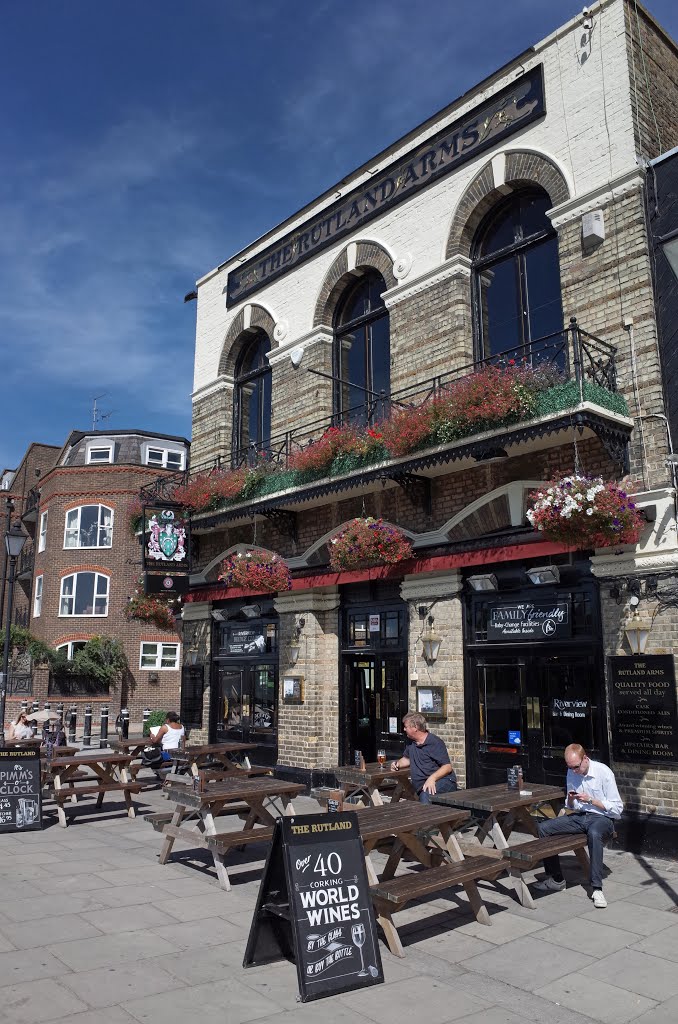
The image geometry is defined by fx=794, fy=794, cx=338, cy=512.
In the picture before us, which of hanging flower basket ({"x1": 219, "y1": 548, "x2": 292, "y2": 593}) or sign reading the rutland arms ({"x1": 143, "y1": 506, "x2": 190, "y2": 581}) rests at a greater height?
sign reading the rutland arms ({"x1": 143, "y1": 506, "x2": 190, "y2": 581})

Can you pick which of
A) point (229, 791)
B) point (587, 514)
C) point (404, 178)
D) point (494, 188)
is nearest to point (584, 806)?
point (587, 514)

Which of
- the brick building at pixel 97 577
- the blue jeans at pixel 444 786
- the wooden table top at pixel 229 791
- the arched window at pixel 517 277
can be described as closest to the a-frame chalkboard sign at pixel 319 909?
the wooden table top at pixel 229 791

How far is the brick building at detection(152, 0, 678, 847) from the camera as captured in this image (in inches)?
370

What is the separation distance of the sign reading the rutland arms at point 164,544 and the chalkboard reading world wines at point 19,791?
501 centimetres

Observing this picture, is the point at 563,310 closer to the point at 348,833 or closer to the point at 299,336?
the point at 299,336

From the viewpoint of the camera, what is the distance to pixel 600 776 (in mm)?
7184

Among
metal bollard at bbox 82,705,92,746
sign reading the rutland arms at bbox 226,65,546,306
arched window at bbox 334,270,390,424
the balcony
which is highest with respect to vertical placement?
sign reading the rutland arms at bbox 226,65,546,306

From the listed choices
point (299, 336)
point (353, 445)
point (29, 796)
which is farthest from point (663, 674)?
point (299, 336)

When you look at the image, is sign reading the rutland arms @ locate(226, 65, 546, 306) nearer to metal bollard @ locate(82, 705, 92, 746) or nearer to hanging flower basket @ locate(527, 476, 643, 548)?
hanging flower basket @ locate(527, 476, 643, 548)

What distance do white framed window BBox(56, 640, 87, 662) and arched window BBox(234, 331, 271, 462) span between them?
54.3 ft

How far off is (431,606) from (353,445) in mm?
2666

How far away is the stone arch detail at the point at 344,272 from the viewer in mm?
13352

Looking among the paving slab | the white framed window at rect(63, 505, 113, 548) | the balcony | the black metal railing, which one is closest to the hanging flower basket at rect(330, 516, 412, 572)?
the balcony

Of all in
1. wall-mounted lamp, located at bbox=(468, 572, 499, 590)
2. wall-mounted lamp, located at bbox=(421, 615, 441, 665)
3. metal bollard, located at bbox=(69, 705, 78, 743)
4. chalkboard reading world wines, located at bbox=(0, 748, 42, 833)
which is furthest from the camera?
metal bollard, located at bbox=(69, 705, 78, 743)
